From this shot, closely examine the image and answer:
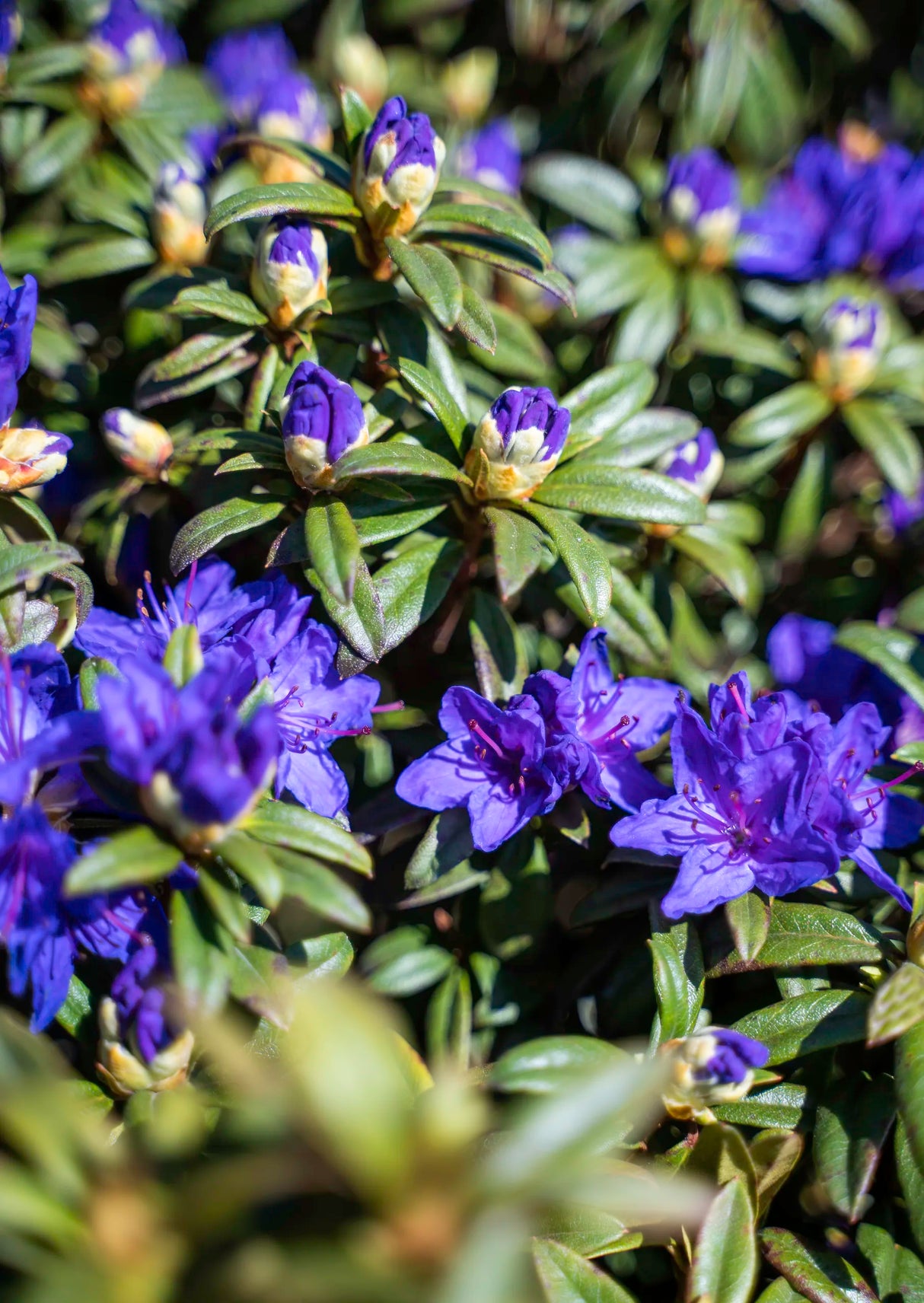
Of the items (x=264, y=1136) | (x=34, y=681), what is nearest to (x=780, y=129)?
(x=34, y=681)

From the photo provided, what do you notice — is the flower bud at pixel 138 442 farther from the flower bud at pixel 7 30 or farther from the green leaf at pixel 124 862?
the flower bud at pixel 7 30

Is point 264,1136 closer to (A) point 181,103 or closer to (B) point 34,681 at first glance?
(B) point 34,681

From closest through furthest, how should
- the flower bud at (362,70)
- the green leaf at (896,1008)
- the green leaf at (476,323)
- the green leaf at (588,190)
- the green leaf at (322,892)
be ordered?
the green leaf at (322,892) < the green leaf at (896,1008) < the green leaf at (476,323) < the green leaf at (588,190) < the flower bud at (362,70)

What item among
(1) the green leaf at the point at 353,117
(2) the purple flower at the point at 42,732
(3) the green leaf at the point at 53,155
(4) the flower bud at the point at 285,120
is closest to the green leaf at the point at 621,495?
(1) the green leaf at the point at 353,117

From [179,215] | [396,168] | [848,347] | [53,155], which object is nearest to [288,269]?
[396,168]

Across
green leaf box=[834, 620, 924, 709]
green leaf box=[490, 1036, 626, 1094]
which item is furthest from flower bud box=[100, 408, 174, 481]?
green leaf box=[834, 620, 924, 709]

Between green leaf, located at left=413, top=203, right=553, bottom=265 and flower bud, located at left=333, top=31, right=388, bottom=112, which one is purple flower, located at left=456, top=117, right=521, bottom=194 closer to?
flower bud, located at left=333, top=31, right=388, bottom=112
